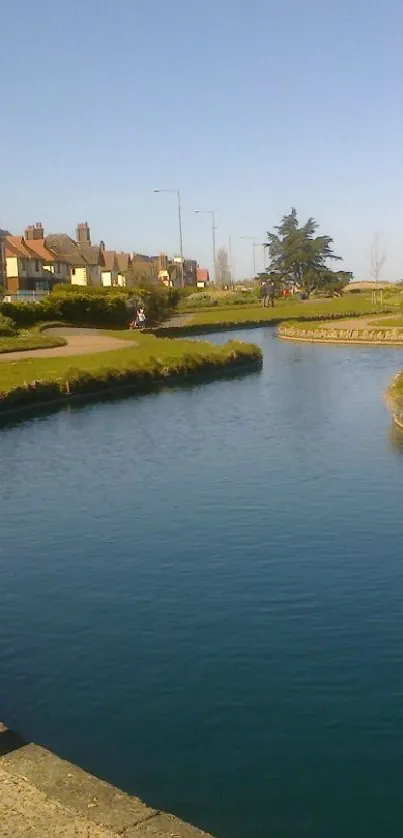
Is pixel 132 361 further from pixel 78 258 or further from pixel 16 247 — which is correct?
pixel 78 258

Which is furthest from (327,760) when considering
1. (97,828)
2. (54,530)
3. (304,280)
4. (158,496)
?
(304,280)

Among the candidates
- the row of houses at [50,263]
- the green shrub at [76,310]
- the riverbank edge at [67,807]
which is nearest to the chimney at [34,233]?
the row of houses at [50,263]

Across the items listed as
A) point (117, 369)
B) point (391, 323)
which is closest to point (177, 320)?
point (391, 323)

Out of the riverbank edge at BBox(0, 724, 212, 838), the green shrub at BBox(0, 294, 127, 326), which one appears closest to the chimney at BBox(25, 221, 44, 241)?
the green shrub at BBox(0, 294, 127, 326)

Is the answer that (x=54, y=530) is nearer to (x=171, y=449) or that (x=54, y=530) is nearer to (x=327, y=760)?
(x=171, y=449)

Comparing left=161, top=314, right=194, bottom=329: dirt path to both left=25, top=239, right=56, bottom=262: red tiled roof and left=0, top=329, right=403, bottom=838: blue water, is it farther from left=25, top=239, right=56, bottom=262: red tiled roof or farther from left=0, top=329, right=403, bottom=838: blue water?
left=0, top=329, right=403, bottom=838: blue water

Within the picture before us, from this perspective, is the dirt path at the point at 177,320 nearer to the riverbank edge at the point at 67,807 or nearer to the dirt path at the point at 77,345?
the dirt path at the point at 77,345

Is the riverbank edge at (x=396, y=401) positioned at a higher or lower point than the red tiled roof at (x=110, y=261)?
lower
